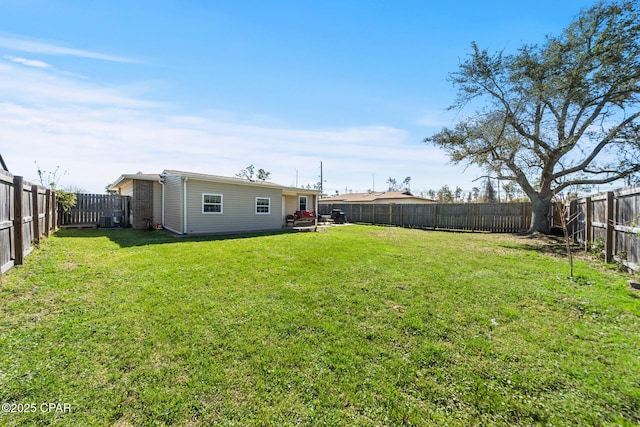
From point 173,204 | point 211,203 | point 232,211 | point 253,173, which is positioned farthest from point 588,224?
point 253,173

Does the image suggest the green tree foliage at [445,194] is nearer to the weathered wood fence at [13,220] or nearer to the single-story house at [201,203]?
the single-story house at [201,203]

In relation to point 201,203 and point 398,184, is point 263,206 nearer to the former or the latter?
point 201,203

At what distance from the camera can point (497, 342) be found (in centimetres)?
313

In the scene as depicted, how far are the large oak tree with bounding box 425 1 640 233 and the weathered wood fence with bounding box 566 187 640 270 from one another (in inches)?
207

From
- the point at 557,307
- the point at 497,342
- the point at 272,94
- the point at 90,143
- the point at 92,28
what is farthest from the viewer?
the point at 90,143

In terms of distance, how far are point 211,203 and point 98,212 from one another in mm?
6565

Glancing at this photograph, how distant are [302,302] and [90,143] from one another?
14.9 metres

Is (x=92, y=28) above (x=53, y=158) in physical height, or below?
above

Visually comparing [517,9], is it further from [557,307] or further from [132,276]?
[132,276]

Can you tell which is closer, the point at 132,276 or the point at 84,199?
the point at 132,276

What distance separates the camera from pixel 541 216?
43.3 ft

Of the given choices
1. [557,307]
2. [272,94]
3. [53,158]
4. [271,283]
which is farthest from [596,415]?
[53,158]

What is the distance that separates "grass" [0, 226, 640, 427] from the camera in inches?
84.7

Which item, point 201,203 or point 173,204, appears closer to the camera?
point 201,203
